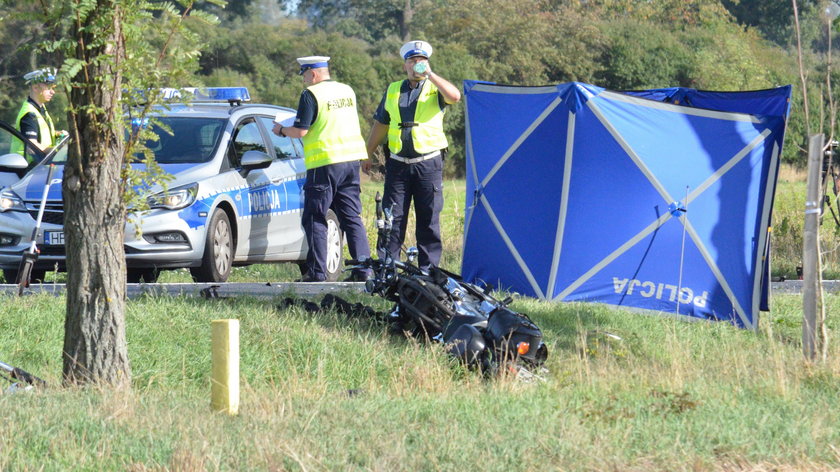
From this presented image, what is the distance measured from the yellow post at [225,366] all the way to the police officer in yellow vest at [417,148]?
5.03 m

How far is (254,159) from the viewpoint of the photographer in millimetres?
11133

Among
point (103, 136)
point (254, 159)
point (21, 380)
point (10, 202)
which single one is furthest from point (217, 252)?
point (103, 136)

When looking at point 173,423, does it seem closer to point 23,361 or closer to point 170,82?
point 170,82

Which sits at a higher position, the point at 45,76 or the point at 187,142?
the point at 45,76

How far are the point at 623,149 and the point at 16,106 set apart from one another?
28858 millimetres

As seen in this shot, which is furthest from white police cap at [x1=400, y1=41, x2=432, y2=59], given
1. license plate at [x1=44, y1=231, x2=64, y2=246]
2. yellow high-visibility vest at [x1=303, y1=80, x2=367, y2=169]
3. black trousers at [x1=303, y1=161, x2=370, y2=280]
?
license plate at [x1=44, y1=231, x2=64, y2=246]

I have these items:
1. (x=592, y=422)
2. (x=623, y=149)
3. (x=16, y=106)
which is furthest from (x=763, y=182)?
(x=16, y=106)

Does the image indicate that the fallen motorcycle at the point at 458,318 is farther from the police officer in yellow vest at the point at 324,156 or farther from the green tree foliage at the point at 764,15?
the green tree foliage at the point at 764,15

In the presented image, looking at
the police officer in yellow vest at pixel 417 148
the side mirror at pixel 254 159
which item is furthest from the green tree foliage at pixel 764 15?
the side mirror at pixel 254 159

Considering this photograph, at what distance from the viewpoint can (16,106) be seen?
3569 centimetres

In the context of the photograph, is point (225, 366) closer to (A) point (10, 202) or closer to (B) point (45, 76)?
(B) point (45, 76)

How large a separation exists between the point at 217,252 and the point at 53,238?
139 centimetres

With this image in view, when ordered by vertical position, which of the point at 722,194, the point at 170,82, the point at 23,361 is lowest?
the point at 23,361

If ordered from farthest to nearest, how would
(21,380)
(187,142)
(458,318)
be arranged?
(187,142), (458,318), (21,380)
